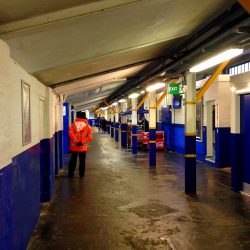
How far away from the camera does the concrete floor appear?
420cm

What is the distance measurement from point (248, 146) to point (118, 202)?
11.7ft

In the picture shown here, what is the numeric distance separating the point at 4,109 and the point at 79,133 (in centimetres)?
593

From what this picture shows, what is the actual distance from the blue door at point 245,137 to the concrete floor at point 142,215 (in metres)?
0.47

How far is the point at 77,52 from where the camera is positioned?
157 inches

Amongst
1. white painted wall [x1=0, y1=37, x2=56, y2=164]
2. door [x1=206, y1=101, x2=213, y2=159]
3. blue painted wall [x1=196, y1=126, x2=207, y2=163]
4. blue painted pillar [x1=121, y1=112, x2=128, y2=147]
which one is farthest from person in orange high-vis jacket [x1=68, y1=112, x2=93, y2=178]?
blue painted pillar [x1=121, y1=112, x2=128, y2=147]

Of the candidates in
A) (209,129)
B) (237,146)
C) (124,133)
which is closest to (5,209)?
(237,146)

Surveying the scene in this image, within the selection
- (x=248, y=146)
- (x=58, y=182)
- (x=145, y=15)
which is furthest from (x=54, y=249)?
(x=248, y=146)

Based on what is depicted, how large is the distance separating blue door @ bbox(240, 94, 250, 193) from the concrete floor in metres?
0.47

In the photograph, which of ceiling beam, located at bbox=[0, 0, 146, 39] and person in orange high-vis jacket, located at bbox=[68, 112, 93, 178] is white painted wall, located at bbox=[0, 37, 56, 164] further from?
person in orange high-vis jacket, located at bbox=[68, 112, 93, 178]

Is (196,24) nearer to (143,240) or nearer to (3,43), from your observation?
(3,43)

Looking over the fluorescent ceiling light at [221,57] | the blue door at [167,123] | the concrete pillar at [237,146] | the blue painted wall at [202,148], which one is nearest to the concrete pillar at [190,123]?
the fluorescent ceiling light at [221,57]

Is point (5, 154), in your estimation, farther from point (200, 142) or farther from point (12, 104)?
point (200, 142)

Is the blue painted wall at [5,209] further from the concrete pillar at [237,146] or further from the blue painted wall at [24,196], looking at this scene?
the concrete pillar at [237,146]

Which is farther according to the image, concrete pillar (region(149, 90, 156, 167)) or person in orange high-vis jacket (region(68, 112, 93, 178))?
concrete pillar (region(149, 90, 156, 167))
